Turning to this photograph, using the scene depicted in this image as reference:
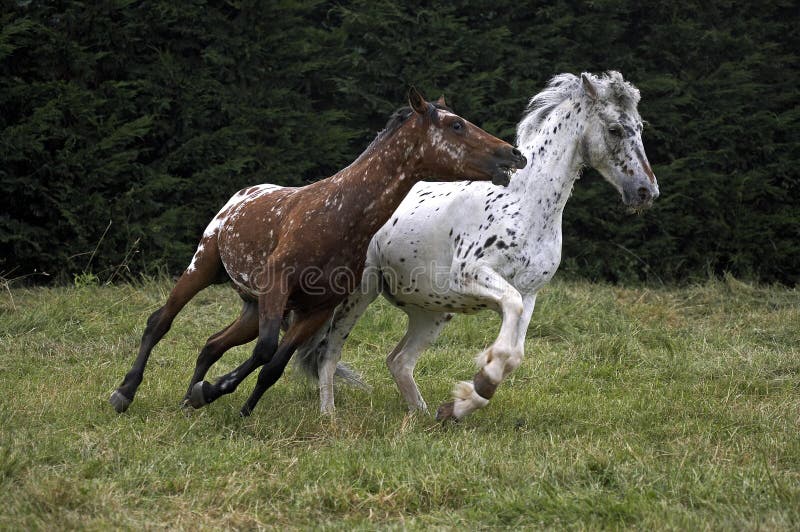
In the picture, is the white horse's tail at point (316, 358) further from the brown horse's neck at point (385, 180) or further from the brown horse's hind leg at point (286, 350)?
the brown horse's neck at point (385, 180)

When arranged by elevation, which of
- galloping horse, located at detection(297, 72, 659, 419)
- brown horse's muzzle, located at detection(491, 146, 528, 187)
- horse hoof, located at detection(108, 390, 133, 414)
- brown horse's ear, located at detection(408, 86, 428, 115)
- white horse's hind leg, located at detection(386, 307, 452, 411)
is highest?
brown horse's ear, located at detection(408, 86, 428, 115)

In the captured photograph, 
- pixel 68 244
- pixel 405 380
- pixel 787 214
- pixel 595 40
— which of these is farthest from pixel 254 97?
pixel 787 214

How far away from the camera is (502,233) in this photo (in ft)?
17.7

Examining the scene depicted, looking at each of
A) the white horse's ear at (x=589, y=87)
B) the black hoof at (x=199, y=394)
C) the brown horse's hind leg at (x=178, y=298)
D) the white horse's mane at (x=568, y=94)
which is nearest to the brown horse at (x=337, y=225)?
the black hoof at (x=199, y=394)

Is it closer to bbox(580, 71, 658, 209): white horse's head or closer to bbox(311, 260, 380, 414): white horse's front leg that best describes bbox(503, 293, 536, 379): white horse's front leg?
bbox(580, 71, 658, 209): white horse's head

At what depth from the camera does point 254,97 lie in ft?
33.5

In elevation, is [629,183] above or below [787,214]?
above

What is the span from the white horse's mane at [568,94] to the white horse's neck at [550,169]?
6 centimetres

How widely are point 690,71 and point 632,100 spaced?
6635 mm

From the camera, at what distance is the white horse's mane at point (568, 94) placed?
5656mm

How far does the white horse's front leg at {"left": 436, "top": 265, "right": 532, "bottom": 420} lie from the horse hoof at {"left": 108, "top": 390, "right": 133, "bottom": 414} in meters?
1.88

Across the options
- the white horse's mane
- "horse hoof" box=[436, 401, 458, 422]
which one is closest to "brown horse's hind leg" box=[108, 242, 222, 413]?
"horse hoof" box=[436, 401, 458, 422]

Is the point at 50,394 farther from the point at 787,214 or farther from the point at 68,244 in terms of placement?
the point at 787,214

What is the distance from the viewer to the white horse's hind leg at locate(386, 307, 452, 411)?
6.16 m
